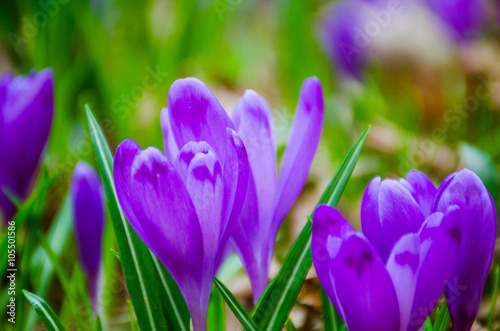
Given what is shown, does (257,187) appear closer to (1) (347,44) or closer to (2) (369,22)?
(1) (347,44)

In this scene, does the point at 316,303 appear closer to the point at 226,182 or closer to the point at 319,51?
the point at 226,182

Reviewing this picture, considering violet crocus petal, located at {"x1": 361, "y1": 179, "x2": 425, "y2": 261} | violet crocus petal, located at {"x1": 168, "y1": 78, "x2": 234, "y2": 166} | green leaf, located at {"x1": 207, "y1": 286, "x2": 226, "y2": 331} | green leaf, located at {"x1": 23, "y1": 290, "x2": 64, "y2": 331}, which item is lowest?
green leaf, located at {"x1": 207, "y1": 286, "x2": 226, "y2": 331}

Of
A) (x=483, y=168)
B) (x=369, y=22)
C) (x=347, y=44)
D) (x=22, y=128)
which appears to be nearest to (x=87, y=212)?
(x=22, y=128)

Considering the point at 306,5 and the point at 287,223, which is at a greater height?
the point at 306,5

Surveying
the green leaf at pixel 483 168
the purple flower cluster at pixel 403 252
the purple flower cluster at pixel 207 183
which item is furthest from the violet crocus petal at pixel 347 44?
the purple flower cluster at pixel 403 252

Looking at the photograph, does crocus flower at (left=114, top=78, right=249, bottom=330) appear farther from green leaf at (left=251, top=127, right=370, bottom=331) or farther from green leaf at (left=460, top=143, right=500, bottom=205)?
green leaf at (left=460, top=143, right=500, bottom=205)

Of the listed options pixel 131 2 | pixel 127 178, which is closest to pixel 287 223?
pixel 127 178

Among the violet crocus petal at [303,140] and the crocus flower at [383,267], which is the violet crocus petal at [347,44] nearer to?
the violet crocus petal at [303,140]

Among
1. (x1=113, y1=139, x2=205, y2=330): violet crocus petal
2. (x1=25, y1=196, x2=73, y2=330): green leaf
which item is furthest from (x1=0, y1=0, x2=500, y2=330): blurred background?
(x1=113, y1=139, x2=205, y2=330): violet crocus petal
